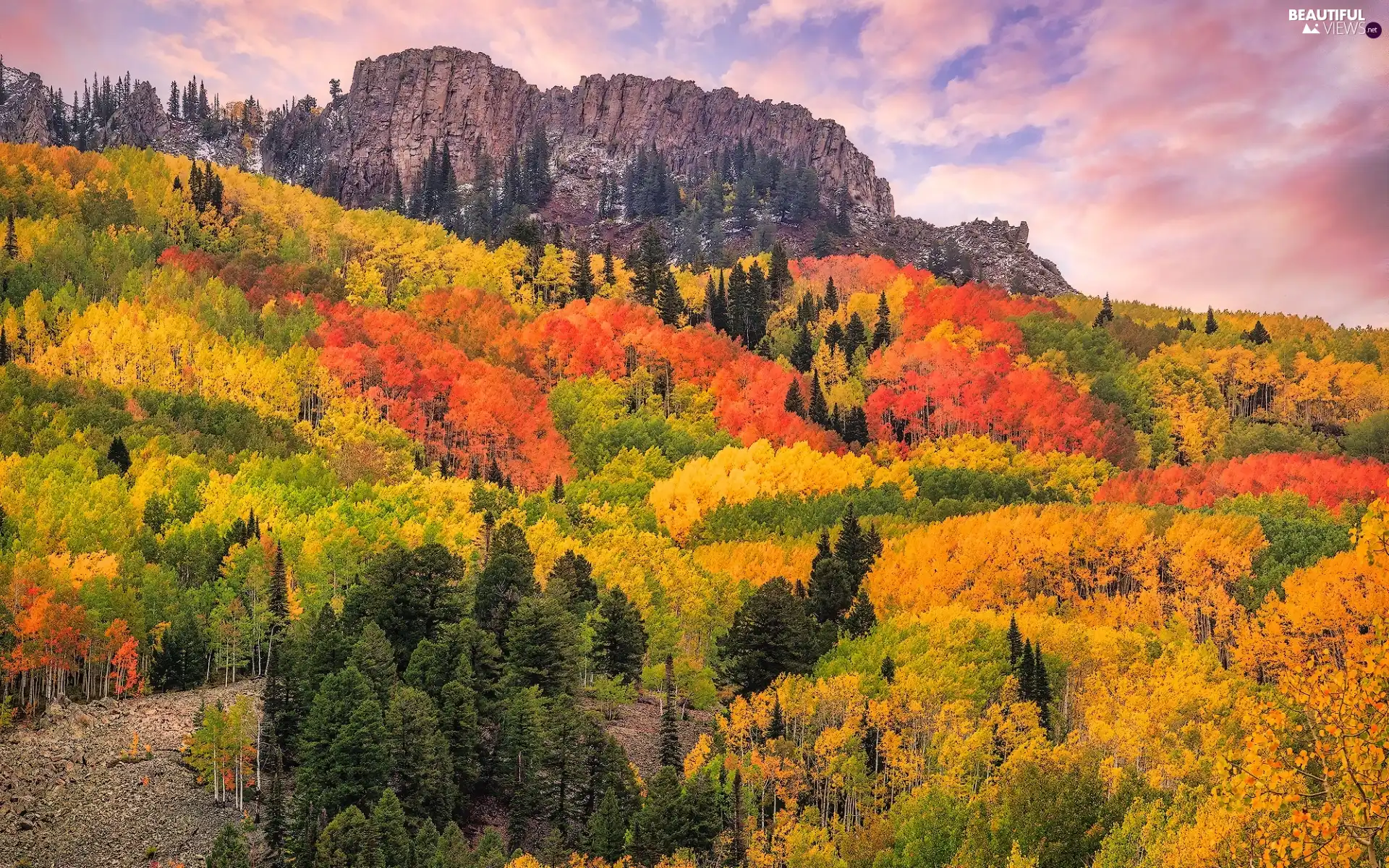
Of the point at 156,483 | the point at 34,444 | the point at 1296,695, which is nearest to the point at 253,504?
the point at 156,483

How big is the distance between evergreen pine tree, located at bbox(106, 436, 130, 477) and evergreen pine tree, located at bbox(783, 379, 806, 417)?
103440mm

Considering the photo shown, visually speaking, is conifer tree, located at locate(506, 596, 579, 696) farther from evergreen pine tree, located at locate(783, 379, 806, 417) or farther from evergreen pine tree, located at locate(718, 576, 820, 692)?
evergreen pine tree, located at locate(783, 379, 806, 417)

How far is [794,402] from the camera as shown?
196000mm

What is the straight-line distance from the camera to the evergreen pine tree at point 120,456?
417ft

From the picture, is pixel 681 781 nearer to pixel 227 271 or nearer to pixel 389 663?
pixel 389 663

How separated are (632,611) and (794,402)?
312 feet

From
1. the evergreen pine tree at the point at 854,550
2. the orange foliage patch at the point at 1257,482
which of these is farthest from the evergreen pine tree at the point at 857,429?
the evergreen pine tree at the point at 854,550

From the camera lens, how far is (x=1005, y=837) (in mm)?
64562

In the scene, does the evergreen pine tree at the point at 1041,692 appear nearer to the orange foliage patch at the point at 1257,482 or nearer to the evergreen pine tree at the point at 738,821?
the evergreen pine tree at the point at 738,821

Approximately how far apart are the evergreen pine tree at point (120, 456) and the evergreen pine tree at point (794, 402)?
103 metres

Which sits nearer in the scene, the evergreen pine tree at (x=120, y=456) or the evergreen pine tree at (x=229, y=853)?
the evergreen pine tree at (x=229, y=853)

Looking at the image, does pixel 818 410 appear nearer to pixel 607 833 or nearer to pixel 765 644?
pixel 765 644

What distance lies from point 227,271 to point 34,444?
75.8 metres

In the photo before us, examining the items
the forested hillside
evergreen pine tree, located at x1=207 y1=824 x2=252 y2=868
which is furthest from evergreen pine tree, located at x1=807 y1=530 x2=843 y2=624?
evergreen pine tree, located at x1=207 y1=824 x2=252 y2=868
